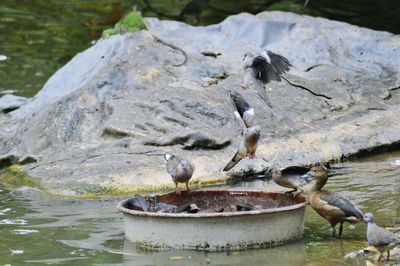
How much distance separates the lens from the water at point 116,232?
6.74 metres

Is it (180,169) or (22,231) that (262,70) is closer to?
(180,169)

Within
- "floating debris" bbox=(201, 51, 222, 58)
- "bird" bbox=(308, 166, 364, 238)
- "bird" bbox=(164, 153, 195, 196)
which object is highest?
"floating debris" bbox=(201, 51, 222, 58)

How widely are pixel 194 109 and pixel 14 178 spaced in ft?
7.36

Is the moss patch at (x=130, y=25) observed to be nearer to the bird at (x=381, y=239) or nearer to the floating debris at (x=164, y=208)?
the floating debris at (x=164, y=208)

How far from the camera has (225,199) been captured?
7.73 metres

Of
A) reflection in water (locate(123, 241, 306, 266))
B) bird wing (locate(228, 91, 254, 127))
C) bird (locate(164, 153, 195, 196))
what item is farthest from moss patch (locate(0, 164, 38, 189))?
reflection in water (locate(123, 241, 306, 266))

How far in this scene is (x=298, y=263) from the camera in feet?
21.5

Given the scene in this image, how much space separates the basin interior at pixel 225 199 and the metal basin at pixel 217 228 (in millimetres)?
504

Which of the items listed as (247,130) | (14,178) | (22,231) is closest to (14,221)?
(22,231)

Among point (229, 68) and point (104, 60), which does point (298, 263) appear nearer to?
point (229, 68)

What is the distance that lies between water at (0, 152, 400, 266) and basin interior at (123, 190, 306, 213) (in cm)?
40

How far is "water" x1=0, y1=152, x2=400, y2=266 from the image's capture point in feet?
22.1

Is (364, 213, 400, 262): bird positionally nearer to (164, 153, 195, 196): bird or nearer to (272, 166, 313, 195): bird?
(272, 166, 313, 195): bird

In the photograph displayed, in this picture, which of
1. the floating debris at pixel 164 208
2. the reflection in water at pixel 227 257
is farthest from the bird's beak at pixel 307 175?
the floating debris at pixel 164 208
